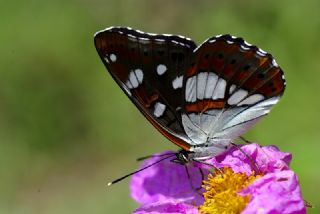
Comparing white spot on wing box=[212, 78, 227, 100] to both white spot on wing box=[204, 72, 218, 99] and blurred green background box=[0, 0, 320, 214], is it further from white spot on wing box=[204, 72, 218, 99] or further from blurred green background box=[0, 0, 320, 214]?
blurred green background box=[0, 0, 320, 214]

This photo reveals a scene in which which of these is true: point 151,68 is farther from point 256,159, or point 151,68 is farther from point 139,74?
point 256,159

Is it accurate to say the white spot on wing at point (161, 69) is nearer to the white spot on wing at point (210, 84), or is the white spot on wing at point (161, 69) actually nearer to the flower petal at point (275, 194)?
the white spot on wing at point (210, 84)

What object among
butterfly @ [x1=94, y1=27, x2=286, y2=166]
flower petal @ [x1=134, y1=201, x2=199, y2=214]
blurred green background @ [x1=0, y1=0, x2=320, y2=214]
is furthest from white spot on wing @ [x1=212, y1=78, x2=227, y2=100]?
blurred green background @ [x1=0, y1=0, x2=320, y2=214]

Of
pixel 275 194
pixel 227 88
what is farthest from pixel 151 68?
pixel 275 194

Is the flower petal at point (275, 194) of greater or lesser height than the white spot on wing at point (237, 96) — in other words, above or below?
below

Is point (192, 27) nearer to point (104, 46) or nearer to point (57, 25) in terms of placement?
point (57, 25)

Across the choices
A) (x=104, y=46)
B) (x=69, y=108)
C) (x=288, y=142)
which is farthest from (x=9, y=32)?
(x=104, y=46)

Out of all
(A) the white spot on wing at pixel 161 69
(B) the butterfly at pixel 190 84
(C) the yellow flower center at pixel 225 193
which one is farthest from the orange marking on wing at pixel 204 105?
(C) the yellow flower center at pixel 225 193
